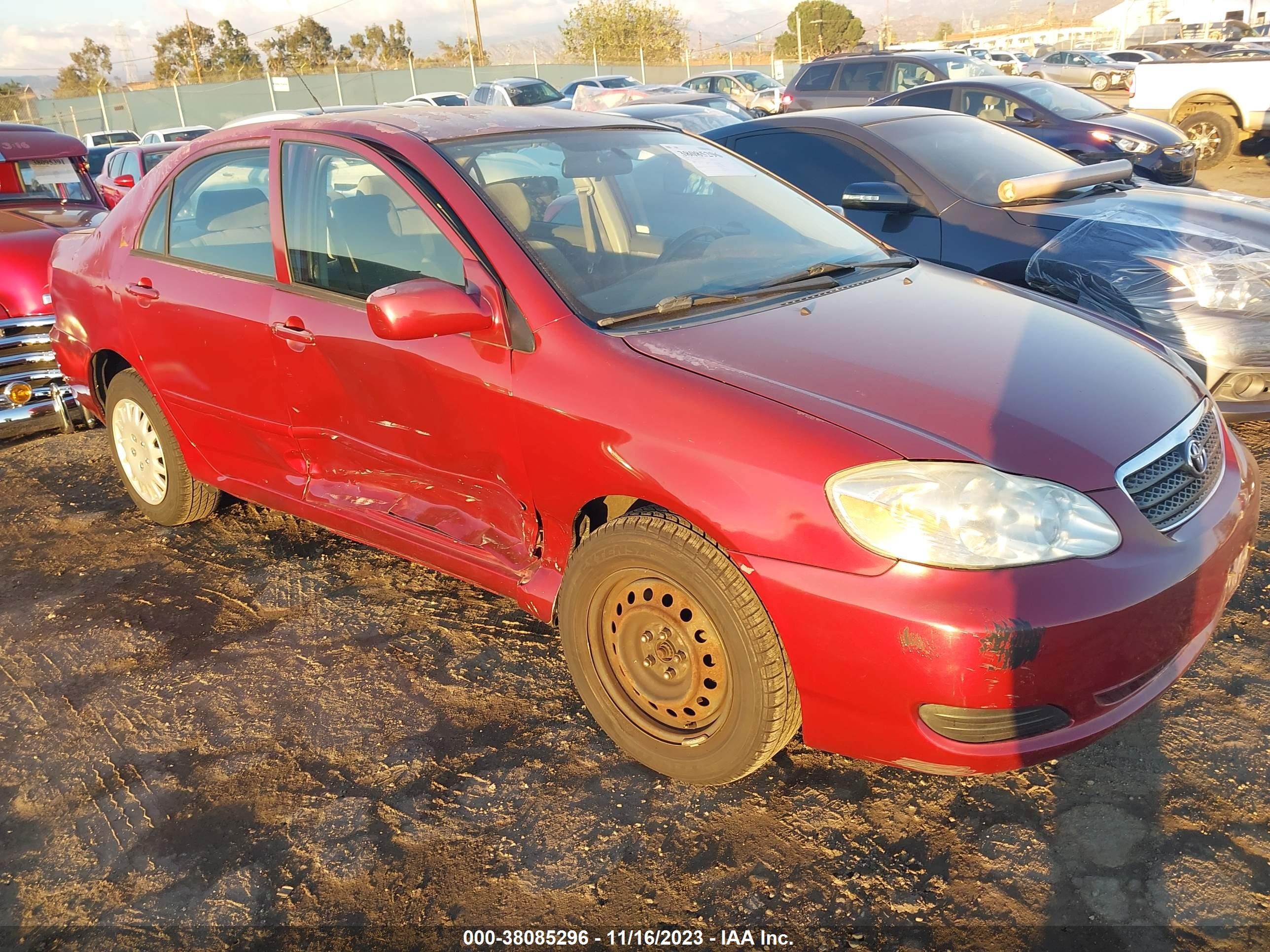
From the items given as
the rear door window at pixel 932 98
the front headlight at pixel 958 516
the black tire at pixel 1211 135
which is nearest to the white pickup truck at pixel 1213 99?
the black tire at pixel 1211 135

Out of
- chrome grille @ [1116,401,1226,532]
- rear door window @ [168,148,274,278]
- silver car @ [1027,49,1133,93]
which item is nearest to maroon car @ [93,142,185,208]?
rear door window @ [168,148,274,278]

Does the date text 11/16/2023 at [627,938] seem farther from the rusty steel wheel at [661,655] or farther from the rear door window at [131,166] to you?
the rear door window at [131,166]

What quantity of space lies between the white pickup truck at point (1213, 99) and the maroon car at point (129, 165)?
1341 centimetres

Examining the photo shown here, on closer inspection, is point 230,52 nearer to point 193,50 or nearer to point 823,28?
point 193,50

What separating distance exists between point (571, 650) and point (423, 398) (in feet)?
2.96

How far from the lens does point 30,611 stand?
400 cm

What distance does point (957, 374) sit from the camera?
8.61 ft

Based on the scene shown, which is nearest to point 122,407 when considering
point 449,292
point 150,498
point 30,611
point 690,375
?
point 150,498

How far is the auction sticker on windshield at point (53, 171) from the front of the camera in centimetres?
735

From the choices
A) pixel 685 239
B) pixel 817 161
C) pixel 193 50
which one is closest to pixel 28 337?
pixel 685 239

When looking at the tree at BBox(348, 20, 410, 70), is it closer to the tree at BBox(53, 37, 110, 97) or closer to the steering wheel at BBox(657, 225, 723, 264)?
the tree at BBox(53, 37, 110, 97)

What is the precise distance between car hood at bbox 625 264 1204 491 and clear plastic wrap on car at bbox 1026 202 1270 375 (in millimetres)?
1477

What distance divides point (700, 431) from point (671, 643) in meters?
0.56

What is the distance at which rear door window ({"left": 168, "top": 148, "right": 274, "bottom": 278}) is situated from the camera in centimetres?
371
